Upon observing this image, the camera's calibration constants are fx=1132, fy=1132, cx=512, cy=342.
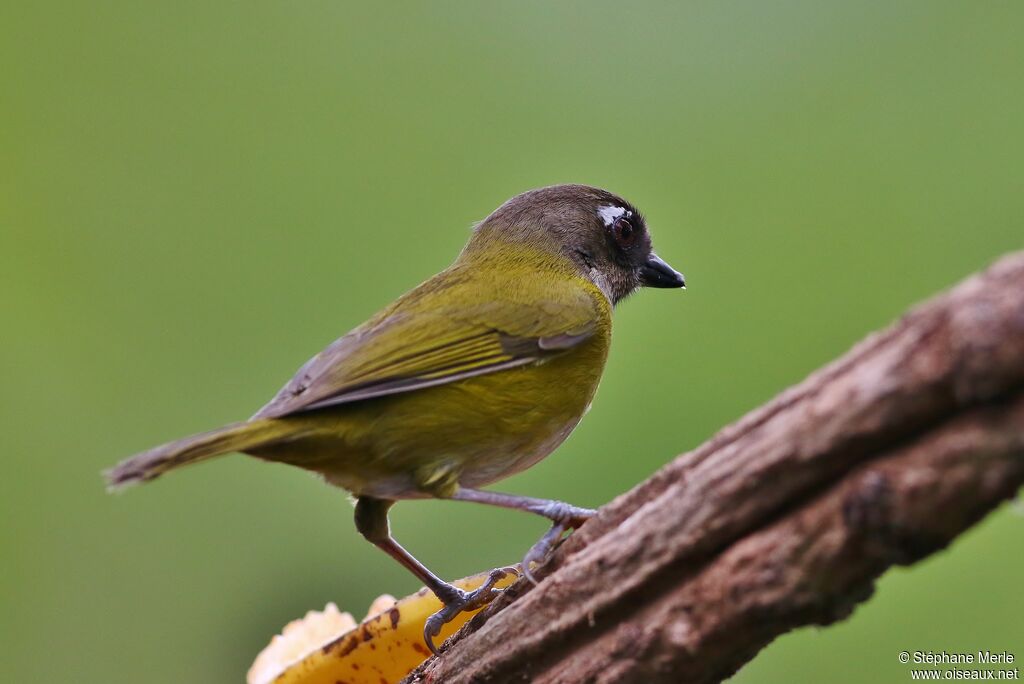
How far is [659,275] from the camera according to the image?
4707 mm

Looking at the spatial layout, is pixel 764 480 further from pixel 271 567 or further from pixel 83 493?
pixel 83 493

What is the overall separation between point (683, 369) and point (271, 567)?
6.19ft

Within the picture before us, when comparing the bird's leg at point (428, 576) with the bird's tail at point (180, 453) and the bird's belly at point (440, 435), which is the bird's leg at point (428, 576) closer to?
the bird's belly at point (440, 435)

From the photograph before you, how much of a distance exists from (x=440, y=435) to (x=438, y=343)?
12.9 inches

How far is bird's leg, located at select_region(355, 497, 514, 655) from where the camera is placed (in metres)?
3.47

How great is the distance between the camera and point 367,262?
17.1ft

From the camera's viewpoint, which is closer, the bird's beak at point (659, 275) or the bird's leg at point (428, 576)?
the bird's leg at point (428, 576)

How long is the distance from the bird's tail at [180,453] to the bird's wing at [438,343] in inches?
6.7

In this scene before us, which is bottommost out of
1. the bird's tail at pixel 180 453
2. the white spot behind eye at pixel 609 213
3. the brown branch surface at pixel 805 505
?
the brown branch surface at pixel 805 505

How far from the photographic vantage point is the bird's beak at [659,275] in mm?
4684

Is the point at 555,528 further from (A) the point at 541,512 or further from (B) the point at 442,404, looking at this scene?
(B) the point at 442,404

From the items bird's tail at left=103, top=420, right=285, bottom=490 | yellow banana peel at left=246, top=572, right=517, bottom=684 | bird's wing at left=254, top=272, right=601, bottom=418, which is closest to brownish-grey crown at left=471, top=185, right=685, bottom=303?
bird's wing at left=254, top=272, right=601, bottom=418

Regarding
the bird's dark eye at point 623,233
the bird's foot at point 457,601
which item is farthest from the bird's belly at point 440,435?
the bird's dark eye at point 623,233

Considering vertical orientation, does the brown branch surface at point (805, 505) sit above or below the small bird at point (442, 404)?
below
